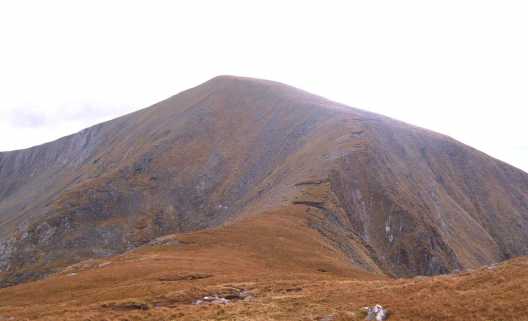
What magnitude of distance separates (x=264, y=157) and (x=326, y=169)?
3814 cm

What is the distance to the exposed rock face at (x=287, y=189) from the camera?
81750 millimetres

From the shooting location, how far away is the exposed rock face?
268 feet

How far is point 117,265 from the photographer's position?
1708 inches

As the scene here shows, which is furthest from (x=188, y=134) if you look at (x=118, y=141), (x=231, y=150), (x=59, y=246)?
(x=59, y=246)

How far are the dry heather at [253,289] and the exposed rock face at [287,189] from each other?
16926 mm

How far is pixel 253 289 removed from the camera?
3042 cm

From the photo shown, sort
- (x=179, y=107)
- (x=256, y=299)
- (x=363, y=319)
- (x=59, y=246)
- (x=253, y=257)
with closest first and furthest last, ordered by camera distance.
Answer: (x=363, y=319)
(x=256, y=299)
(x=253, y=257)
(x=59, y=246)
(x=179, y=107)

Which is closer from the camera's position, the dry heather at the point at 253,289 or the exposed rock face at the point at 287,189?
the dry heather at the point at 253,289

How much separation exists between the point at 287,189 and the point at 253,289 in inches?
1967

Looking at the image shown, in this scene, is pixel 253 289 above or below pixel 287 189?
below

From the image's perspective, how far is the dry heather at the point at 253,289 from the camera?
21594 mm

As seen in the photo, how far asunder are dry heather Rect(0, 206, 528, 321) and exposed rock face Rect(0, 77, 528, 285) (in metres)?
16.9

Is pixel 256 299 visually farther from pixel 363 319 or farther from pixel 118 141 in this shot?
pixel 118 141

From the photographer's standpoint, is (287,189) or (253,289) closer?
(253,289)
